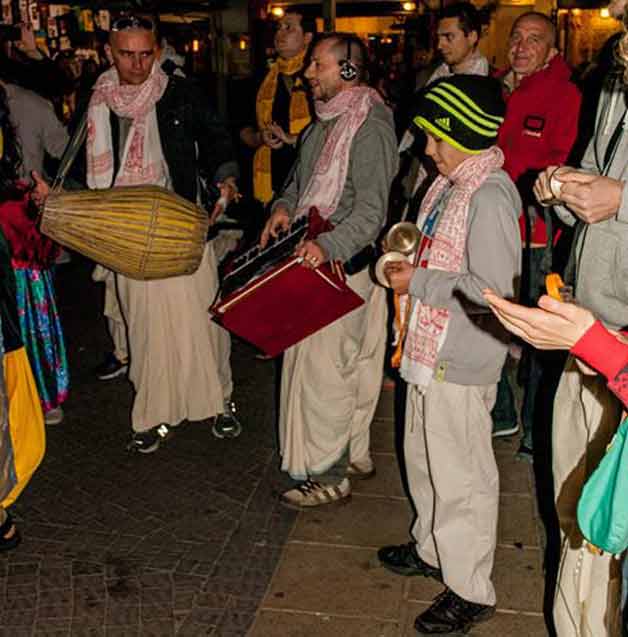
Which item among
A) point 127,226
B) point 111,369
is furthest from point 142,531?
point 111,369

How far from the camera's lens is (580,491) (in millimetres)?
2561

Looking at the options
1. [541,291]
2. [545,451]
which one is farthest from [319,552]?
[541,291]

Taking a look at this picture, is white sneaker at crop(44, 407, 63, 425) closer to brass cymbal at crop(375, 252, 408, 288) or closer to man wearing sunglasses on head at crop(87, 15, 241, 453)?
man wearing sunglasses on head at crop(87, 15, 241, 453)

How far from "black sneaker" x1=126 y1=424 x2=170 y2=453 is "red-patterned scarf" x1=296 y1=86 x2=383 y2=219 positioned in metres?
1.66

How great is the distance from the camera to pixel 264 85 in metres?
6.14

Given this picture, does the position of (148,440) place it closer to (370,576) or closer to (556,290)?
(370,576)

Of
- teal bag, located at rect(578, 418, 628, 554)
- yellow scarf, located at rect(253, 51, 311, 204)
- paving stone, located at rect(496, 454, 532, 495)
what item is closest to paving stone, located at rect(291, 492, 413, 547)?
paving stone, located at rect(496, 454, 532, 495)

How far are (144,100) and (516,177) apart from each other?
6.52 ft

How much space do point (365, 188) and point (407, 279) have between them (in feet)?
3.08

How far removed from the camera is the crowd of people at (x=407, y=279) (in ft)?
8.14

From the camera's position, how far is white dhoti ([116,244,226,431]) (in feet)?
14.9

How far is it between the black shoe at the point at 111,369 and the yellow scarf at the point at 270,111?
154 centimetres

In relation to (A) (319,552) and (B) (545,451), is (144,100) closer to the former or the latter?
(A) (319,552)

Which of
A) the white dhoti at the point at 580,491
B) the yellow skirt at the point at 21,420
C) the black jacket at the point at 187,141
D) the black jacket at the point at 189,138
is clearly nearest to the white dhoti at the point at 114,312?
the black jacket at the point at 187,141
